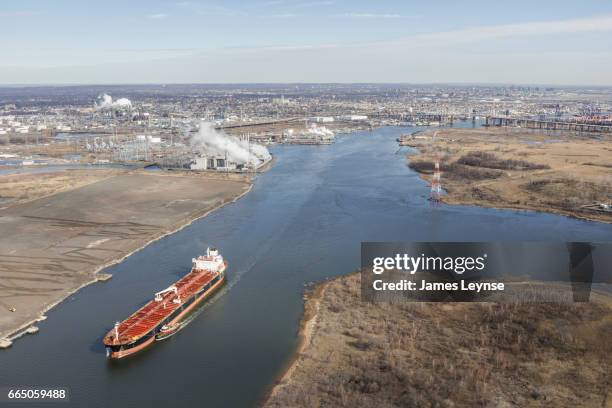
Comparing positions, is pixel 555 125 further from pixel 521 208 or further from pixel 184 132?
pixel 184 132

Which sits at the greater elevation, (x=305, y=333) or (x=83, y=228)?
(x=83, y=228)

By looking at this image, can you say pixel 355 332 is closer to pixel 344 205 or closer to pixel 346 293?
pixel 346 293

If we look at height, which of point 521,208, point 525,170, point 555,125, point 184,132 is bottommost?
point 521,208

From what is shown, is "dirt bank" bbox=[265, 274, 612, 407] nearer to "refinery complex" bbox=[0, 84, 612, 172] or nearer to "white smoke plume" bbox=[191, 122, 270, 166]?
"white smoke plume" bbox=[191, 122, 270, 166]

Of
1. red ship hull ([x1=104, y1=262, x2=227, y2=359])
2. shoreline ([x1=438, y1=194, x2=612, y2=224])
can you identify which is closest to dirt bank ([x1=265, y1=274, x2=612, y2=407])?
red ship hull ([x1=104, y1=262, x2=227, y2=359])

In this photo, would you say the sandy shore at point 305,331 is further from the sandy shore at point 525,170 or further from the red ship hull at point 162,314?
the sandy shore at point 525,170

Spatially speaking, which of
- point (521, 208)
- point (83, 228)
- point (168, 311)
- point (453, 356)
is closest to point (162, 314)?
point (168, 311)
